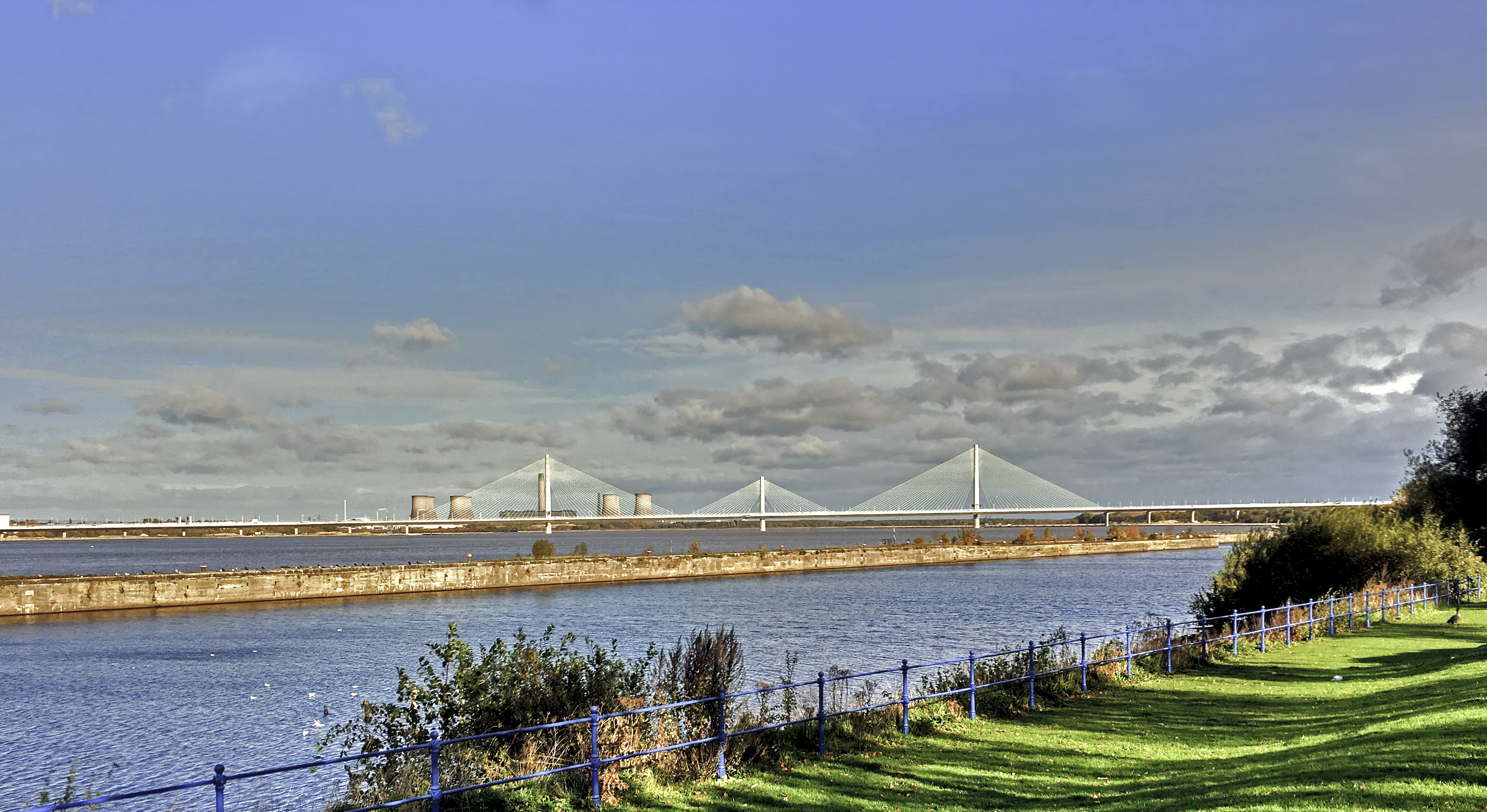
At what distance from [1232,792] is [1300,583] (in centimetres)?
3028

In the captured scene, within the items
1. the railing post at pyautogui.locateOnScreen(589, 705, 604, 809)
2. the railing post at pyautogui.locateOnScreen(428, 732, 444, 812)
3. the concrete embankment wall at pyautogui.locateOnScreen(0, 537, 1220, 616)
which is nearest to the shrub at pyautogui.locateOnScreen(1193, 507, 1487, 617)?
the railing post at pyautogui.locateOnScreen(589, 705, 604, 809)

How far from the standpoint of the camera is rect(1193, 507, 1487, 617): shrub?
37531 millimetres

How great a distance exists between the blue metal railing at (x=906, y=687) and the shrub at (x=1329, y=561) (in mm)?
945

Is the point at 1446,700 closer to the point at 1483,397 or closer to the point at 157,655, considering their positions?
the point at 1483,397

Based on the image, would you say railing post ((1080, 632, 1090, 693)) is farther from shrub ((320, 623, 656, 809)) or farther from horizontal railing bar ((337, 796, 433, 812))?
horizontal railing bar ((337, 796, 433, 812))

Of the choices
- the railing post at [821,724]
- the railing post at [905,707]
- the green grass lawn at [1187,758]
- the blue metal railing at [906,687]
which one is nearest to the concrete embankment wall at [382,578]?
the blue metal railing at [906,687]

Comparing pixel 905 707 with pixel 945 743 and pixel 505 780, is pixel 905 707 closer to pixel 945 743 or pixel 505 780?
pixel 945 743

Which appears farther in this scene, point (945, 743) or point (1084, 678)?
point (1084, 678)

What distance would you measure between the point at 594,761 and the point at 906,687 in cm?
626

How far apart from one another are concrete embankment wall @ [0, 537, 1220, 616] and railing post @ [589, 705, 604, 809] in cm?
5507

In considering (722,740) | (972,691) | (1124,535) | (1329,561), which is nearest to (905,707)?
(972,691)

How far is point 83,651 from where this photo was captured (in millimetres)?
40656

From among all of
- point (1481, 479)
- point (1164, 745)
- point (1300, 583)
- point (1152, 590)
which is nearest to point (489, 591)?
point (1152, 590)

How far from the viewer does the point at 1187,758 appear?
47.2 feet
